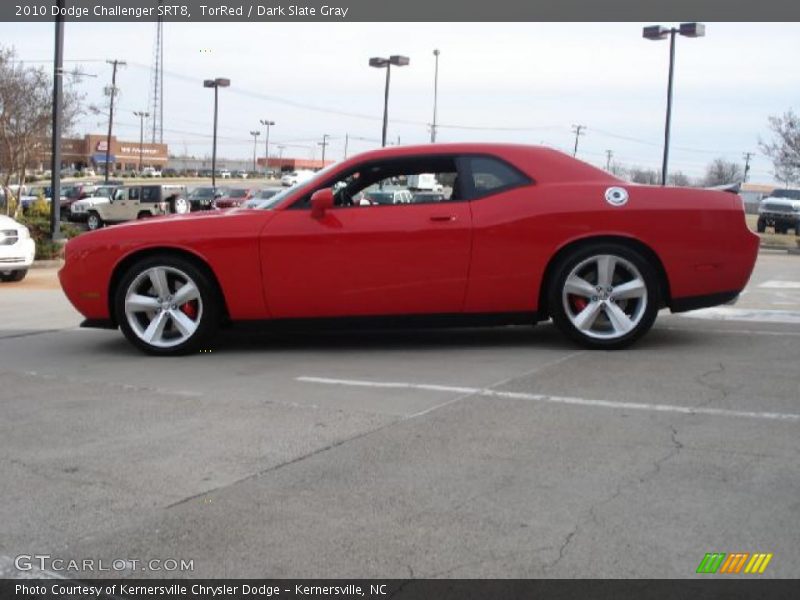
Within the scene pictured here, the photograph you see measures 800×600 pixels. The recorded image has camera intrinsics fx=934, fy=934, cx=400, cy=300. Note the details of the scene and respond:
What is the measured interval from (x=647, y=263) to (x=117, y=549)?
15.3ft

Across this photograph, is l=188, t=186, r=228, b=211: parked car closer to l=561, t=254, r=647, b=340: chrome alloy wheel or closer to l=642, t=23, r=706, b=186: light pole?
l=642, t=23, r=706, b=186: light pole

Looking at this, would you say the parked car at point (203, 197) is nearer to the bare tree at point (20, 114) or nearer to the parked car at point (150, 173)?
the bare tree at point (20, 114)

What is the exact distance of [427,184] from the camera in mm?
7359

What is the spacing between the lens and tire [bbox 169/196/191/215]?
3572 centimetres

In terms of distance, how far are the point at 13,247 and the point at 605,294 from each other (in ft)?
32.2

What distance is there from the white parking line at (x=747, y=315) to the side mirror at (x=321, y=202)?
12.3ft

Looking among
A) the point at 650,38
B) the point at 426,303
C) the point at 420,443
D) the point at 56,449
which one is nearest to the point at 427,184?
the point at 426,303

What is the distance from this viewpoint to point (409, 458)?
4.47m

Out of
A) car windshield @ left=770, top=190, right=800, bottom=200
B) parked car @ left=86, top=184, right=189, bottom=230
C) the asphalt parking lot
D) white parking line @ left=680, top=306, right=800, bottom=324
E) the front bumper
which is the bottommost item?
the asphalt parking lot

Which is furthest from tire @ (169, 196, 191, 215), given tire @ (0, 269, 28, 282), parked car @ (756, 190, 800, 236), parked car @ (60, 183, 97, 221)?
parked car @ (756, 190, 800, 236)

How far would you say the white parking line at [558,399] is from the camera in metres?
5.17

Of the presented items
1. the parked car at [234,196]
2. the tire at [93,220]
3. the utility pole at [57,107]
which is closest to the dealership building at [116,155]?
the parked car at [234,196]

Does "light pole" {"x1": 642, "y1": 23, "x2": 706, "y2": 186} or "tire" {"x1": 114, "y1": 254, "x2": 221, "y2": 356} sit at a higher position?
"light pole" {"x1": 642, "y1": 23, "x2": 706, "y2": 186}

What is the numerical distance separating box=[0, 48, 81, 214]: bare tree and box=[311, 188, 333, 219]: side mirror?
1895 cm
